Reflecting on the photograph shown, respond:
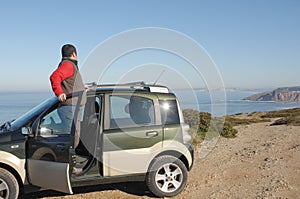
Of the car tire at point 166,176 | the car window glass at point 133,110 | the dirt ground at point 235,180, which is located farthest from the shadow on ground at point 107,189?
the car window glass at point 133,110

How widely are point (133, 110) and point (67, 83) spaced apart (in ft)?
3.91

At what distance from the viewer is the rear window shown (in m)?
5.34

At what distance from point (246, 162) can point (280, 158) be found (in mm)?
1033

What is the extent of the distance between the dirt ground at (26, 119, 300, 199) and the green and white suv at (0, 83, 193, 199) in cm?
65

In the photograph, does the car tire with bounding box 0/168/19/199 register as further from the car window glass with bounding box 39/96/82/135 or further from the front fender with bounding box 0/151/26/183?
the car window glass with bounding box 39/96/82/135

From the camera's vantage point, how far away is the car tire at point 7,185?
181 inches

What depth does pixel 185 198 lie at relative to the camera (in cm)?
534

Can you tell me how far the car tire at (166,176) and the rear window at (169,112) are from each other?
61cm

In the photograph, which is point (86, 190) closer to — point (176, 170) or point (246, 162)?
point (176, 170)

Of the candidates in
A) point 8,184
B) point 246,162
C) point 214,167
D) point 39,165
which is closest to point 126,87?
point 39,165

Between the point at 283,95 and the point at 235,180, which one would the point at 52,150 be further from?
the point at 283,95

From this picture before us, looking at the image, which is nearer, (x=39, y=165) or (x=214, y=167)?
(x=39, y=165)

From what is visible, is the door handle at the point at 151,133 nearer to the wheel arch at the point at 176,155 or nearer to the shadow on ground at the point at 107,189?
the wheel arch at the point at 176,155

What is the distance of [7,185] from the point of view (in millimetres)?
4629
